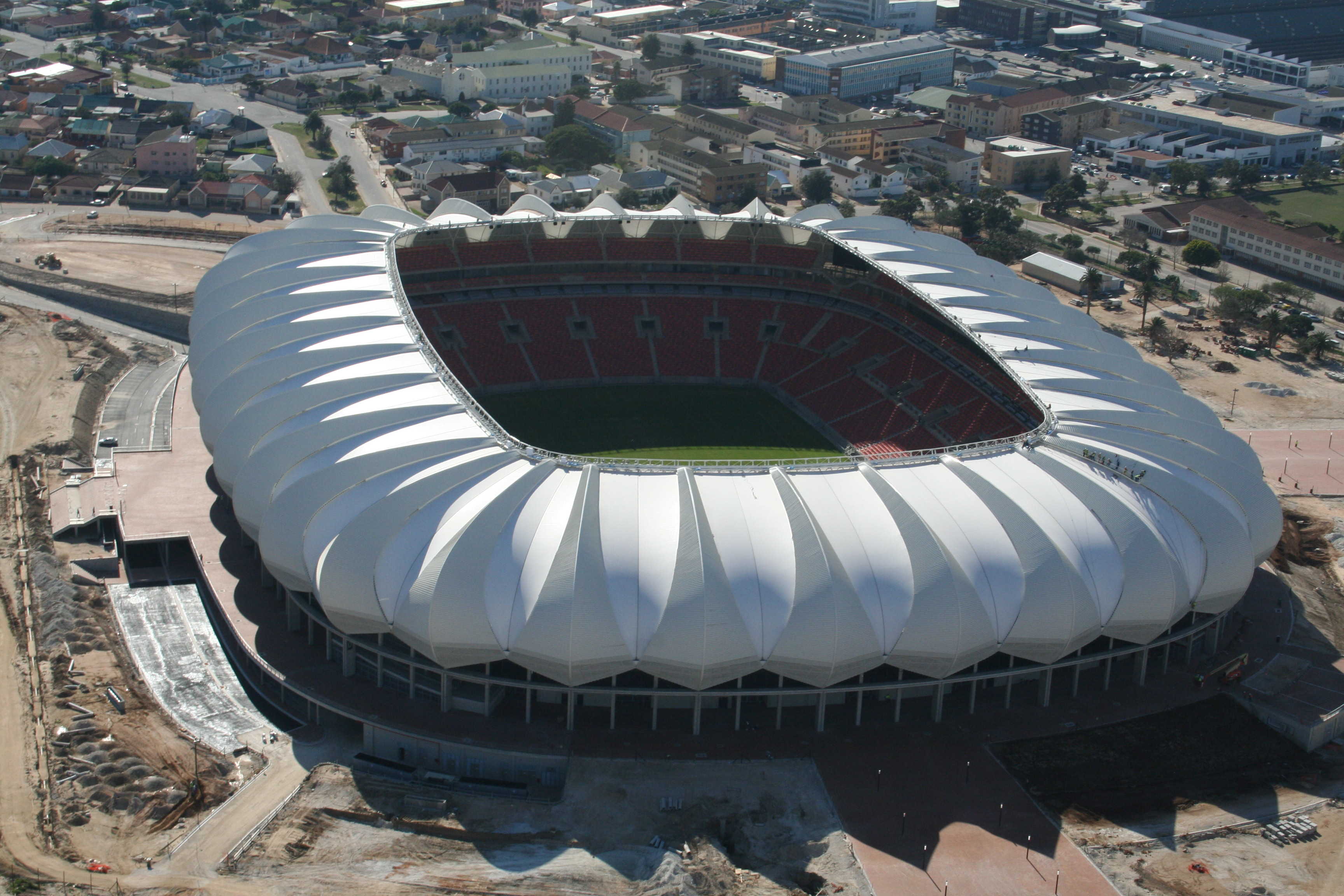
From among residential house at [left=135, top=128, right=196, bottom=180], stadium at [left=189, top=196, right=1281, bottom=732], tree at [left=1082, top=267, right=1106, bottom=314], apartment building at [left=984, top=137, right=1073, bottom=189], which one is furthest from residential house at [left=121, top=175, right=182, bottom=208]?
apartment building at [left=984, top=137, right=1073, bottom=189]

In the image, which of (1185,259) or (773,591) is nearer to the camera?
(773,591)

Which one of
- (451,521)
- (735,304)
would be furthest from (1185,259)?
(451,521)

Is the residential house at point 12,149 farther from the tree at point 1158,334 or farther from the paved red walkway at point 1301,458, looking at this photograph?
the paved red walkway at point 1301,458

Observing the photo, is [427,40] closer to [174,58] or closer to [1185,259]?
[174,58]

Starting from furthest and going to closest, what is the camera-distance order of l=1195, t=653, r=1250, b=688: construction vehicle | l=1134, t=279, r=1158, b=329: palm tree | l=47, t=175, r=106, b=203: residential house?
l=47, t=175, r=106, b=203: residential house → l=1134, t=279, r=1158, b=329: palm tree → l=1195, t=653, r=1250, b=688: construction vehicle

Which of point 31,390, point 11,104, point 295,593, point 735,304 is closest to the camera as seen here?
point 295,593

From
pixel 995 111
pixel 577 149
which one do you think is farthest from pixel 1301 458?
pixel 995 111

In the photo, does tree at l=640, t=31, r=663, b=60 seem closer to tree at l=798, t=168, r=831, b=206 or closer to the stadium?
tree at l=798, t=168, r=831, b=206
